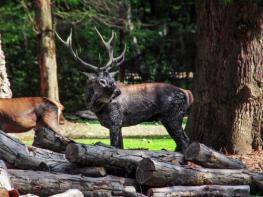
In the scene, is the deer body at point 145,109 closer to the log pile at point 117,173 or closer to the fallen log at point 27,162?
the log pile at point 117,173

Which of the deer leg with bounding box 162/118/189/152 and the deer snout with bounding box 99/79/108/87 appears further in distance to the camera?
the deer leg with bounding box 162/118/189/152

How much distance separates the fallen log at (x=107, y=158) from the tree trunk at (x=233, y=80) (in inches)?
141

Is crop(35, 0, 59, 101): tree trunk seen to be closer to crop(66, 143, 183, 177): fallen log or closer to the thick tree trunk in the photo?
crop(66, 143, 183, 177): fallen log

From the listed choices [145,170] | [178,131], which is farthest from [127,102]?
[145,170]

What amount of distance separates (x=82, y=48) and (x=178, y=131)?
1581 cm

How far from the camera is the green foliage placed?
2564cm

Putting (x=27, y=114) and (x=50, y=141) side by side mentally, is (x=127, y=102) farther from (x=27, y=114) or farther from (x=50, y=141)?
(x=27, y=114)

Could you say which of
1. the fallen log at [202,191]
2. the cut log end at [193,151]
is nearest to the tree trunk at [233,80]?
the cut log end at [193,151]

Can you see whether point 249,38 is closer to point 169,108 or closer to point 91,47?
point 169,108

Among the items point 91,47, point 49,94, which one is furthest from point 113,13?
point 49,94

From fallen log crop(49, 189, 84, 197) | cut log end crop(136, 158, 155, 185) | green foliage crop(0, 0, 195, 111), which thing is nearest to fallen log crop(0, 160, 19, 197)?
fallen log crop(49, 189, 84, 197)

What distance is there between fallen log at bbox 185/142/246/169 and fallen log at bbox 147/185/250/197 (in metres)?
0.50

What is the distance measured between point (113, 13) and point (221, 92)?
47.9 ft

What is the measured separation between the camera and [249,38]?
43.6 feet
